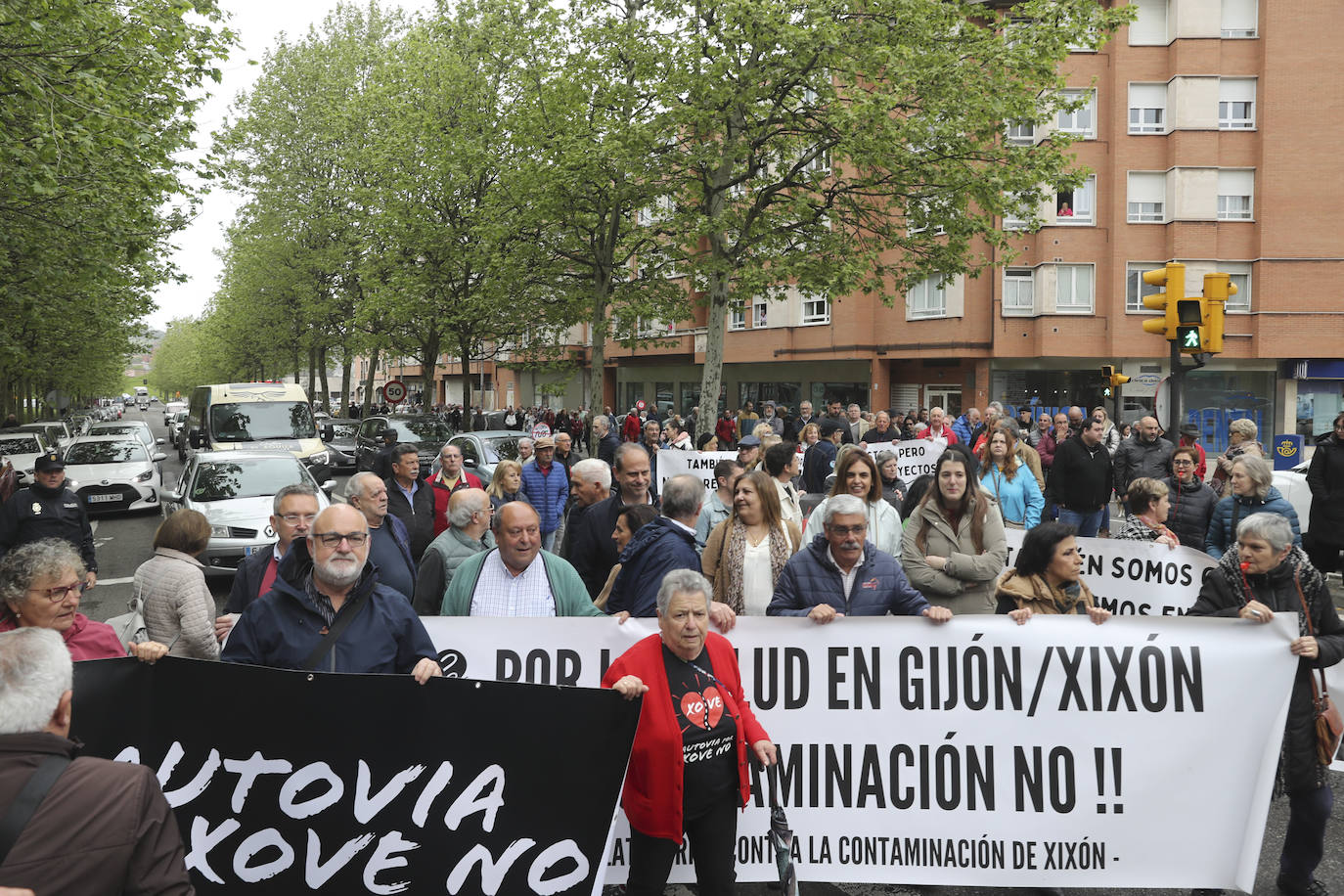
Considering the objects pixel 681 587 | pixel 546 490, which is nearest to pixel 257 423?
pixel 546 490

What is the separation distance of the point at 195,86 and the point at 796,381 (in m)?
28.8

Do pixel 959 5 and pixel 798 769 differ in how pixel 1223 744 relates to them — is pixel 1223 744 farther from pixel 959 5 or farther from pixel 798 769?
pixel 959 5

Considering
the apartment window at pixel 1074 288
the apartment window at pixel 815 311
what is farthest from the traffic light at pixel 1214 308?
the apartment window at pixel 815 311

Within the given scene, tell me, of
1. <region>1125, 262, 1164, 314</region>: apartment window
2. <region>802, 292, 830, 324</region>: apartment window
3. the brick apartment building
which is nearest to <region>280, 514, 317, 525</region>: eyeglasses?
the brick apartment building

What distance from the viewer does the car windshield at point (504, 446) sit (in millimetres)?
18808

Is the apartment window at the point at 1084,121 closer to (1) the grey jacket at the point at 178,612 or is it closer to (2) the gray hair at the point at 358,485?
(2) the gray hair at the point at 358,485

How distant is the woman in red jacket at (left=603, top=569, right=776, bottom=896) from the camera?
11.6 ft

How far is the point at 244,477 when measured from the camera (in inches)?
527

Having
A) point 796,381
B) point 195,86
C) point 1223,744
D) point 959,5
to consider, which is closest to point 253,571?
point 1223,744

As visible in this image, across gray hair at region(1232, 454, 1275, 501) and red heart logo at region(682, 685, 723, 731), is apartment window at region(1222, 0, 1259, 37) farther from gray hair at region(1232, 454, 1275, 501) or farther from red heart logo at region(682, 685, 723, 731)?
red heart logo at region(682, 685, 723, 731)

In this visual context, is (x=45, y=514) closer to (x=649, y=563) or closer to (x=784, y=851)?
(x=649, y=563)

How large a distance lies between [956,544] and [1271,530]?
1.64m

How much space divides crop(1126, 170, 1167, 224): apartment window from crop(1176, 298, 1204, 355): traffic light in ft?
81.6

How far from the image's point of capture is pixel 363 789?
3.58 meters
